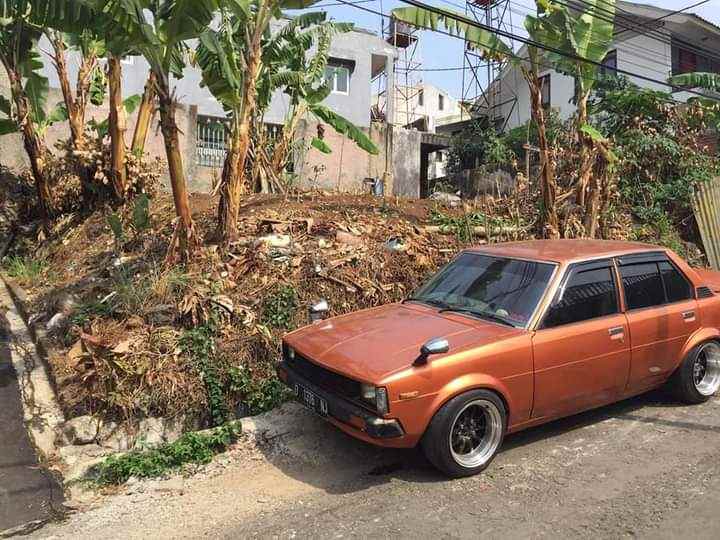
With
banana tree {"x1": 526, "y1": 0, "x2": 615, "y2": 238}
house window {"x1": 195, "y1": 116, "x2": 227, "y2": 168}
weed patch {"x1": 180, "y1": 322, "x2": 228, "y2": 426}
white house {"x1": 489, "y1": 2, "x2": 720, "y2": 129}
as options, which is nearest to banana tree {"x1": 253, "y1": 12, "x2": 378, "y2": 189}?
house window {"x1": 195, "y1": 116, "x2": 227, "y2": 168}

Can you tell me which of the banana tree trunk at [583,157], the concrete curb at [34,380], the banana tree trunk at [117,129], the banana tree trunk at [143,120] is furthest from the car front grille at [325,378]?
the banana tree trunk at [143,120]

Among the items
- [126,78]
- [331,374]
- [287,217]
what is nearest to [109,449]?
[331,374]

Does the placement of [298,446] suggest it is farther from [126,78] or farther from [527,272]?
[126,78]

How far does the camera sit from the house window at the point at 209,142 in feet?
42.2

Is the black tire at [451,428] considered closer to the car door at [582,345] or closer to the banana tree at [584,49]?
the car door at [582,345]

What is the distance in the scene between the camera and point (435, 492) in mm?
3916

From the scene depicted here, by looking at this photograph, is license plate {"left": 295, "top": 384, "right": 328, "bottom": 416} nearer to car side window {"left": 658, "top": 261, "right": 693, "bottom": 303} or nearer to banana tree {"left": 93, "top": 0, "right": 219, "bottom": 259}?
banana tree {"left": 93, "top": 0, "right": 219, "bottom": 259}

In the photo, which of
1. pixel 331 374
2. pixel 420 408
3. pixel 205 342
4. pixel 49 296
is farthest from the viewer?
pixel 49 296

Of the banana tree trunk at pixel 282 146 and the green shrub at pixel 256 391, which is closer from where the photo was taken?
the green shrub at pixel 256 391

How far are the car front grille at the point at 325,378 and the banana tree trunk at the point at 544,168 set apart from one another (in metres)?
5.83

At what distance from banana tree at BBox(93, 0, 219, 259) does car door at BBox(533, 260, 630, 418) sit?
419cm

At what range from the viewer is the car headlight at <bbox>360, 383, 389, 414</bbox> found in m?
3.76

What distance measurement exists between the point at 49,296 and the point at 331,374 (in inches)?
197

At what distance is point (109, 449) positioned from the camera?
4832 millimetres
